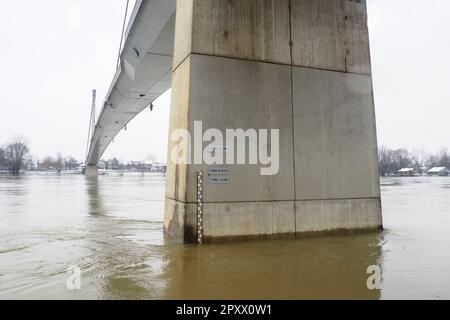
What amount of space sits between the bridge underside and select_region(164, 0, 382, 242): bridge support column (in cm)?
2

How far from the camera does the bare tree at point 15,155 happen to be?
88.9 meters

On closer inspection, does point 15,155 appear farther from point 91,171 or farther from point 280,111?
point 280,111

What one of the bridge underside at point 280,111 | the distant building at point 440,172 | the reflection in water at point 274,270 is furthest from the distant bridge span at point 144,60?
the distant building at point 440,172

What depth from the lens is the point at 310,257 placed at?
685 cm

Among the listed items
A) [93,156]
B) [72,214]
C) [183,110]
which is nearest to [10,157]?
[93,156]

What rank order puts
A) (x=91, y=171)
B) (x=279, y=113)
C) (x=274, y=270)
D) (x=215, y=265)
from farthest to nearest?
1. (x=91, y=171)
2. (x=279, y=113)
3. (x=215, y=265)
4. (x=274, y=270)

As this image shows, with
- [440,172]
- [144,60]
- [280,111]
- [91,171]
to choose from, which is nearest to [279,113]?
[280,111]

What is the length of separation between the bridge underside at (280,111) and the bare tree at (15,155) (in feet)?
303

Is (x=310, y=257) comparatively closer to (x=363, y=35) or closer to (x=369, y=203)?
(x=369, y=203)

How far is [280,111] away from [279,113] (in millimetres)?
63

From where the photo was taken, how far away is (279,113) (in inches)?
359

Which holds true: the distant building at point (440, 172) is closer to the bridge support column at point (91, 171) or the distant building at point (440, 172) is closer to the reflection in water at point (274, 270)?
the bridge support column at point (91, 171)
